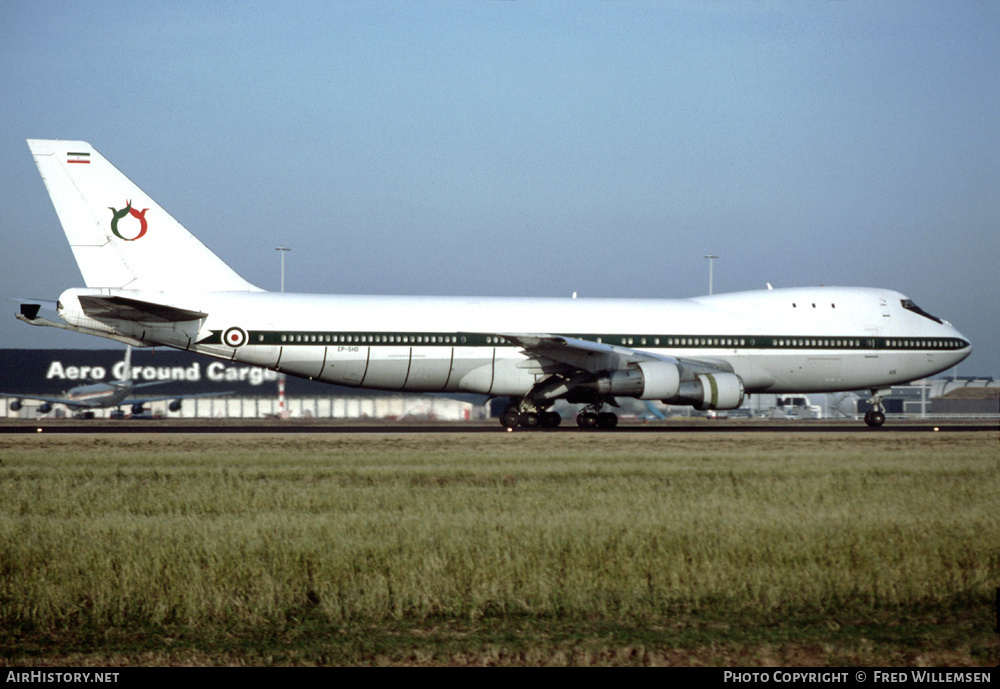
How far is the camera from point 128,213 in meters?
29.0

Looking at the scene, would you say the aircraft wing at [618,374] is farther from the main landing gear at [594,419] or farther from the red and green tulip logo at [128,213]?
the red and green tulip logo at [128,213]

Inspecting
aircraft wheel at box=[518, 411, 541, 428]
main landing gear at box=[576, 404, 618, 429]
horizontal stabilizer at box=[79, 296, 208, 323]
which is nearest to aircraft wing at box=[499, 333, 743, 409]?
main landing gear at box=[576, 404, 618, 429]

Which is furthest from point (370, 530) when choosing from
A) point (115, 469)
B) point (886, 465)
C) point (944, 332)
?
point (944, 332)

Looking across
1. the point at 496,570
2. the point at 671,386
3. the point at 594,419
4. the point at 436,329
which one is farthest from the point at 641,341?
the point at 496,570

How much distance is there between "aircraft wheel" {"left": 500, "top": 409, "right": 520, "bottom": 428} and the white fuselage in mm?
1431

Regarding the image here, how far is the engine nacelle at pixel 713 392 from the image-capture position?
95.7 feet

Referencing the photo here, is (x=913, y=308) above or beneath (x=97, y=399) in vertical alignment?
above

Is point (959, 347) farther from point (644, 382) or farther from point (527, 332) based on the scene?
point (527, 332)

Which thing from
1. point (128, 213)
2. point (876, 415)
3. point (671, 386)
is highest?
point (128, 213)

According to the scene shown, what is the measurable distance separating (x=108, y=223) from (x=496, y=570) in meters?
23.7

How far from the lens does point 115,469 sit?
1734 cm

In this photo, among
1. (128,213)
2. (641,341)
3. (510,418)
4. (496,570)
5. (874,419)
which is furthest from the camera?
(874,419)

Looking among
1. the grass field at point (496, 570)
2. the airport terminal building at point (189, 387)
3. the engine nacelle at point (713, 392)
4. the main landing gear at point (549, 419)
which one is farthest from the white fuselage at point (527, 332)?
the airport terminal building at point (189, 387)

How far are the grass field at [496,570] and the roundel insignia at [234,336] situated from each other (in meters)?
12.9
